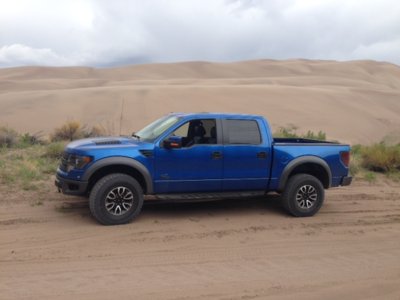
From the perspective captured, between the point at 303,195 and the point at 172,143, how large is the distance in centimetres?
253

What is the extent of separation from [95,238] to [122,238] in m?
0.36

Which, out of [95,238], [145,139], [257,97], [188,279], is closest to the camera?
[188,279]

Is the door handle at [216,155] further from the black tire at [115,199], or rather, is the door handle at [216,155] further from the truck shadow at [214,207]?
the black tire at [115,199]

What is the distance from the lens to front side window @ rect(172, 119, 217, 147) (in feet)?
26.7

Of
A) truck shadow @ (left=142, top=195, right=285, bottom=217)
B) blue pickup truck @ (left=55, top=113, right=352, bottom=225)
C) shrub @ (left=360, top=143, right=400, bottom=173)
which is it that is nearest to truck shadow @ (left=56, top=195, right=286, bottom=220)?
truck shadow @ (left=142, top=195, right=285, bottom=217)

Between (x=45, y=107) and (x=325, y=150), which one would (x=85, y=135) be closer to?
(x=325, y=150)

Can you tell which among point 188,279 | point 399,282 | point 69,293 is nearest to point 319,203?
point 399,282

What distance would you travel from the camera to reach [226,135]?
26.8 ft

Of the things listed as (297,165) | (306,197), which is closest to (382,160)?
(306,197)

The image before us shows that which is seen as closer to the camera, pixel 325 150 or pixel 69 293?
pixel 69 293

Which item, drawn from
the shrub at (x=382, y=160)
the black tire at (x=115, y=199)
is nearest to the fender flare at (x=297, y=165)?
the black tire at (x=115, y=199)

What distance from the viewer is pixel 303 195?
8609 mm

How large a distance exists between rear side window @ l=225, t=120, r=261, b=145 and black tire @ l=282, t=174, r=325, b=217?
3.22 feet

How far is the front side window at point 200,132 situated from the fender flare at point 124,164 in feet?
2.83
